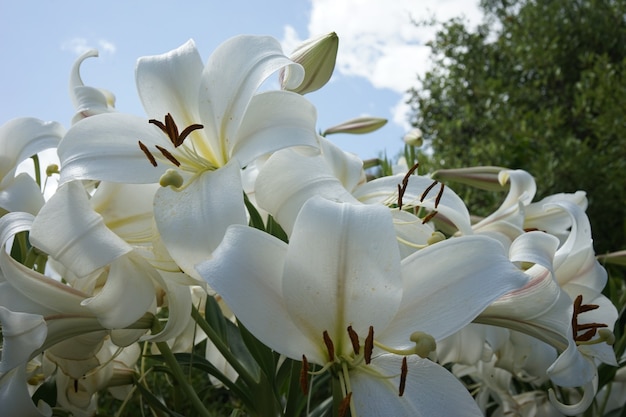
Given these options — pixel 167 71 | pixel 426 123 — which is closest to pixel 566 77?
pixel 426 123

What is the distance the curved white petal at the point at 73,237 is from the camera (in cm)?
56

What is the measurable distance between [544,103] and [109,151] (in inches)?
150

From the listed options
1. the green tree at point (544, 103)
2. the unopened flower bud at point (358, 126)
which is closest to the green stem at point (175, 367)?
the unopened flower bud at point (358, 126)

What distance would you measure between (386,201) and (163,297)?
27 centimetres

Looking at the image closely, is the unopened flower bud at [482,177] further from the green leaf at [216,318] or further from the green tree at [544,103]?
the green tree at [544,103]

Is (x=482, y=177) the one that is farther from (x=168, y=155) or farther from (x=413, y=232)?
(x=168, y=155)

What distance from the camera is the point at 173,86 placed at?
0.66 metres

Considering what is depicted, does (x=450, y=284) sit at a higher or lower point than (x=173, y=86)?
lower

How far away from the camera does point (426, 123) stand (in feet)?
13.3

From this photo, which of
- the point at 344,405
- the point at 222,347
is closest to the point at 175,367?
the point at 222,347

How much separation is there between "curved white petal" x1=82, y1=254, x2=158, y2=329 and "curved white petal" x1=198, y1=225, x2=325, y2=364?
138 millimetres

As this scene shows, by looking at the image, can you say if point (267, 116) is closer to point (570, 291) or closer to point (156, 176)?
point (156, 176)

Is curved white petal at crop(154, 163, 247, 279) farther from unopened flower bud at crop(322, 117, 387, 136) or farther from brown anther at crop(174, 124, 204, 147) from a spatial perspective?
unopened flower bud at crop(322, 117, 387, 136)

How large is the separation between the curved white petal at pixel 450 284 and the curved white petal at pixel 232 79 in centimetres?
23
